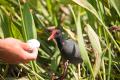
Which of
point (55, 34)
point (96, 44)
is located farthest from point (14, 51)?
point (55, 34)

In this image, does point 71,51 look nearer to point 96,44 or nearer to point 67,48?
point 67,48

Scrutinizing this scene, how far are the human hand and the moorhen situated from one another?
24.3 inches

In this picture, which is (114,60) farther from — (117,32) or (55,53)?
(55,53)

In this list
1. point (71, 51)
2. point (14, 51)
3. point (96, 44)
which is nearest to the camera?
point (14, 51)

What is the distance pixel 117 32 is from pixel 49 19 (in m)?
0.56

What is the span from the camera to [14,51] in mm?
1255

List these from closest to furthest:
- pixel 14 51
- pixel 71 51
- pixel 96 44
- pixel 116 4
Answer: pixel 14 51
pixel 96 44
pixel 116 4
pixel 71 51

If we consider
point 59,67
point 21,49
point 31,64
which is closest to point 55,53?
point 59,67

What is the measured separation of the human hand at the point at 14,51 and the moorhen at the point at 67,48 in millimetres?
618

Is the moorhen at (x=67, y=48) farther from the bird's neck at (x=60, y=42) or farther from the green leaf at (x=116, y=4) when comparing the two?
the green leaf at (x=116, y=4)

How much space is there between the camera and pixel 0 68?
190cm

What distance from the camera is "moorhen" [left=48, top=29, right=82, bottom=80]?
1914mm

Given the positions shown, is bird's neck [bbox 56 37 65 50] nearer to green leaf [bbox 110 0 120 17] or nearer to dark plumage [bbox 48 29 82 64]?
dark plumage [bbox 48 29 82 64]

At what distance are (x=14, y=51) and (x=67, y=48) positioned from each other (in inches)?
28.1
